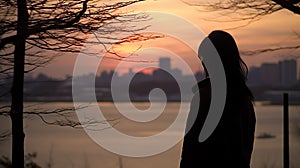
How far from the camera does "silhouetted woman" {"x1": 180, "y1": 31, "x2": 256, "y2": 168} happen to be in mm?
4348

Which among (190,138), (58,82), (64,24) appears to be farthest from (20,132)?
(190,138)

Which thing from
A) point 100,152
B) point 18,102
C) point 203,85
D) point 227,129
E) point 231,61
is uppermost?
point 231,61

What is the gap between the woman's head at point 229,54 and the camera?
4.26 m

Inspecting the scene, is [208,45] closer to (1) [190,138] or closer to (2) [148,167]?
(1) [190,138]

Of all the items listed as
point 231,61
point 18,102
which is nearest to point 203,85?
point 231,61

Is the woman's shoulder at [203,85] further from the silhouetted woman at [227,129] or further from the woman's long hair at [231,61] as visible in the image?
the woman's long hair at [231,61]

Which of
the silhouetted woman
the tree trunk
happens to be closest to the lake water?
the tree trunk

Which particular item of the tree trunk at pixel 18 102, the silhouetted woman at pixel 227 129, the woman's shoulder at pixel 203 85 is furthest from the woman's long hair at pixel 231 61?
the tree trunk at pixel 18 102

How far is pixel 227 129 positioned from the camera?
4.38 meters

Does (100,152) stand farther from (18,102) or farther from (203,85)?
(203,85)

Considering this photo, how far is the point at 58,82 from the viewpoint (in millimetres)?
8125

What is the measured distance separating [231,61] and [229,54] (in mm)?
61

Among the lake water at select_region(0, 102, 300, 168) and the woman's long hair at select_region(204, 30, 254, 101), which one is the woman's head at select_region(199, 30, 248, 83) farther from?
the lake water at select_region(0, 102, 300, 168)

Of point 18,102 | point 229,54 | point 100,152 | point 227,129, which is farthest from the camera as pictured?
point 100,152
